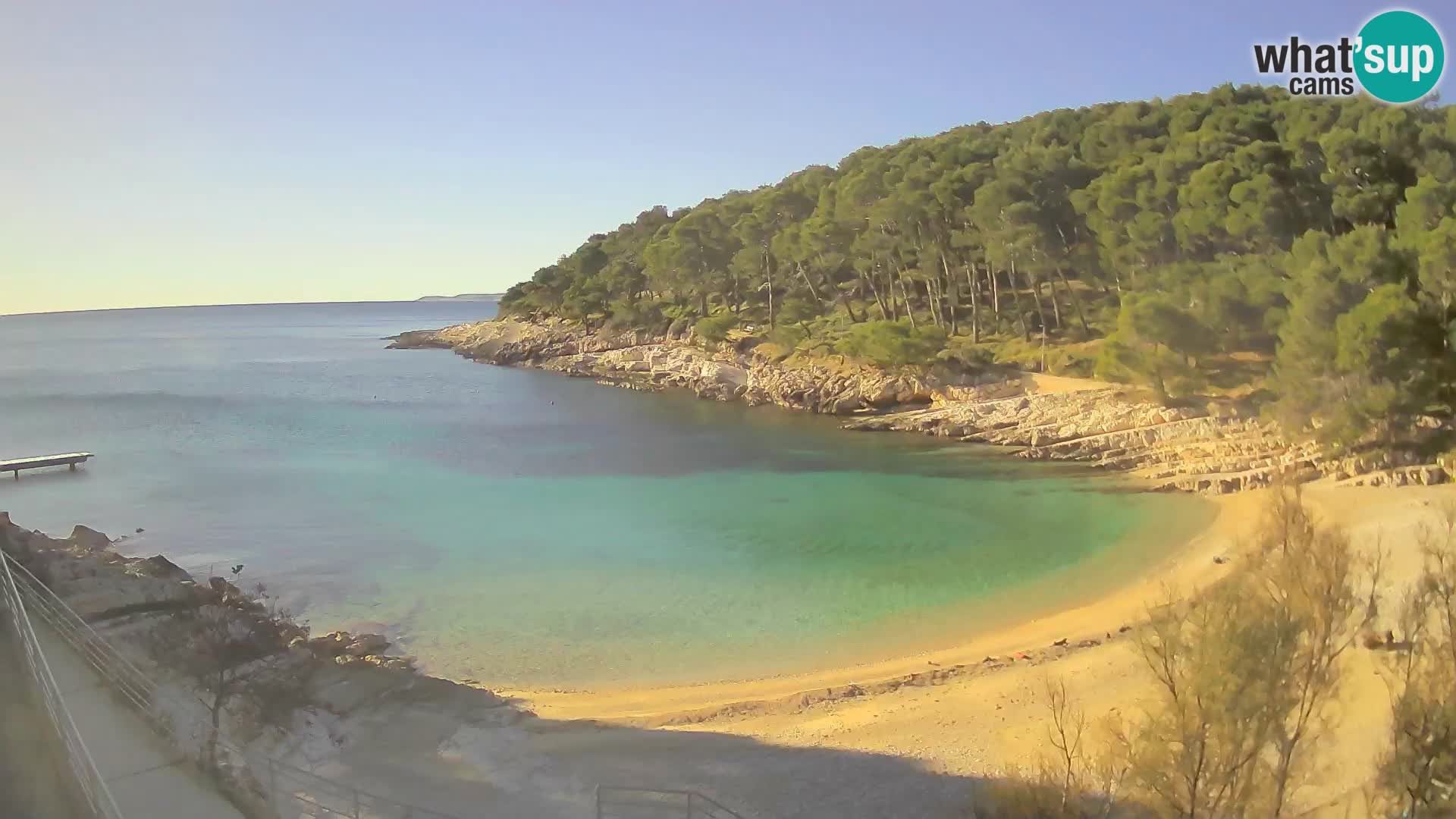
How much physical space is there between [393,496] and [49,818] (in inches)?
849

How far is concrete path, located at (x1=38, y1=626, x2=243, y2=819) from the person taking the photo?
21.3 ft

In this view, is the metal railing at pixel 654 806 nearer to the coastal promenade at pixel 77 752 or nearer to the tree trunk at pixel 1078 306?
the coastal promenade at pixel 77 752

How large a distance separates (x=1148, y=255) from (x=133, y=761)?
34.1 m

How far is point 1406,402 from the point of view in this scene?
2091 centimetres

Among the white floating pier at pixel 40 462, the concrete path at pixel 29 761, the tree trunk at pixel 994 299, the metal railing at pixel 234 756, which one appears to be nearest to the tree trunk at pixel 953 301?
the tree trunk at pixel 994 299

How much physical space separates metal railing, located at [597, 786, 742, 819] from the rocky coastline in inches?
503

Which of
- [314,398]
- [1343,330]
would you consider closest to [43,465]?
[314,398]

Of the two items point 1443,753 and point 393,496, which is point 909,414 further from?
point 1443,753

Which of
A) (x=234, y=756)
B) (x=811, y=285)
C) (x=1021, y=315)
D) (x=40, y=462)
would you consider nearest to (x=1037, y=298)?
(x=1021, y=315)

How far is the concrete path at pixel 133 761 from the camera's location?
6.50 metres

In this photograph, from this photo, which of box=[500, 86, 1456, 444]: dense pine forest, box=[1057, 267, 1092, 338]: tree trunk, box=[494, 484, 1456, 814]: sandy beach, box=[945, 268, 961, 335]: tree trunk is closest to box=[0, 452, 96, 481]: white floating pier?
box=[494, 484, 1456, 814]: sandy beach

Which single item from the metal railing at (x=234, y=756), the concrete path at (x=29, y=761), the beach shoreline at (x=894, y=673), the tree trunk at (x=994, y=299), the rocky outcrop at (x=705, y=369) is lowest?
the beach shoreline at (x=894, y=673)

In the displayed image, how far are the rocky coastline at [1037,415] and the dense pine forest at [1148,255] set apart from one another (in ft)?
2.78

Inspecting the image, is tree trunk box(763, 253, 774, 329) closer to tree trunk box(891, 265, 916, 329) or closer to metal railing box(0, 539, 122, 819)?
tree trunk box(891, 265, 916, 329)
